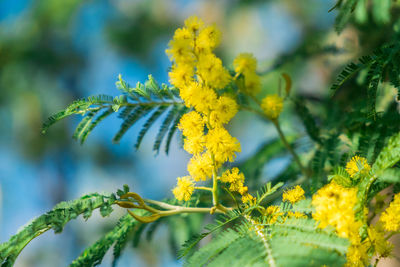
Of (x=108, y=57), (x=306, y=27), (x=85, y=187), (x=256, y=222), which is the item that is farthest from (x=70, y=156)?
(x=256, y=222)

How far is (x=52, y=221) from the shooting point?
767 millimetres

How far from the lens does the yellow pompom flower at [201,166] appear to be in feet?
2.76

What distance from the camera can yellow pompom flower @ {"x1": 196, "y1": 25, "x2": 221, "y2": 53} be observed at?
2.78ft

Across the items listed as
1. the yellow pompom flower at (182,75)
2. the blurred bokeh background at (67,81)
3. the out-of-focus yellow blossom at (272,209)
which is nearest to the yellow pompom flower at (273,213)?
the out-of-focus yellow blossom at (272,209)

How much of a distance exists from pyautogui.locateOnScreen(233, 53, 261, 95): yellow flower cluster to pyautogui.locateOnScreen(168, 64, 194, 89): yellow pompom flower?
25cm

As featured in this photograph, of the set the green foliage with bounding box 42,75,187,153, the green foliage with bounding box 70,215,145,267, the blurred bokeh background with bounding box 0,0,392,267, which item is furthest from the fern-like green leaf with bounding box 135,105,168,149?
the blurred bokeh background with bounding box 0,0,392,267

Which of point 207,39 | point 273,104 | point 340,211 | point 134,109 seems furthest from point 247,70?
→ point 340,211

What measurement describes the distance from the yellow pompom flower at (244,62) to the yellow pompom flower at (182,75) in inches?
10.0

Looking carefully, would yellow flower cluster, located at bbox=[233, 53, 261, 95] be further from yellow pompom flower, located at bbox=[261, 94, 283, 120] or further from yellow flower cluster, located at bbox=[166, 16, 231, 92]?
yellow flower cluster, located at bbox=[166, 16, 231, 92]

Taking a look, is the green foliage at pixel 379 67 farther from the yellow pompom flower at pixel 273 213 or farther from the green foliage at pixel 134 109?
the green foliage at pixel 134 109

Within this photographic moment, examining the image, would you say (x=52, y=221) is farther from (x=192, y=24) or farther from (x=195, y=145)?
(x=192, y=24)

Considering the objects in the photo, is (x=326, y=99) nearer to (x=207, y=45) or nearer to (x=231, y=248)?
(x=207, y=45)

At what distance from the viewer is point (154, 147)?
113 cm

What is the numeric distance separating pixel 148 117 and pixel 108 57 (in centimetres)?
957
